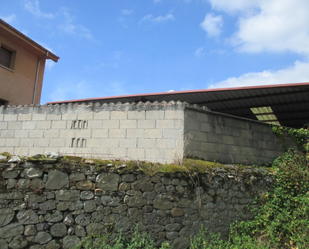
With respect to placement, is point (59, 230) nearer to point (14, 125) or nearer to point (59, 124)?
point (59, 124)

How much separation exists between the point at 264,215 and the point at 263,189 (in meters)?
0.65

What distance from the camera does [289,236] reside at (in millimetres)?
5465

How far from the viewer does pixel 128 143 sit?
21.5 feet

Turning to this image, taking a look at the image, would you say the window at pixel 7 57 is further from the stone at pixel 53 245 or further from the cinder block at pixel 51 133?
the stone at pixel 53 245

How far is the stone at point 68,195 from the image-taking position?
4.46 metres

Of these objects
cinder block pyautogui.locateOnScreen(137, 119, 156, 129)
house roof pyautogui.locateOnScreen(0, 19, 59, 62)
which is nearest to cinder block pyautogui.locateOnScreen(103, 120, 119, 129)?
cinder block pyautogui.locateOnScreen(137, 119, 156, 129)

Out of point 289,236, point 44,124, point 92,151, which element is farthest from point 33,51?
point 289,236

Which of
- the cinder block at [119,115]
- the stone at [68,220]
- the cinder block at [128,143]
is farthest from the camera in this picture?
the cinder block at [119,115]

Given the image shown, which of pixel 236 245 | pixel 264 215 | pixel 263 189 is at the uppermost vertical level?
pixel 263 189

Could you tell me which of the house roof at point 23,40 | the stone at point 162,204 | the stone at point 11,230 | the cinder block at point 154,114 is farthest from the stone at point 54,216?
the house roof at point 23,40

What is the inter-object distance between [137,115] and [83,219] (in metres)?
2.85

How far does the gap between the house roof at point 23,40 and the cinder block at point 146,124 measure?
8133 mm

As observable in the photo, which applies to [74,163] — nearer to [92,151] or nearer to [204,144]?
[92,151]

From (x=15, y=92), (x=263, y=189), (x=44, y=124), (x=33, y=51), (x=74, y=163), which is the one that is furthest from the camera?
(x=33, y=51)
